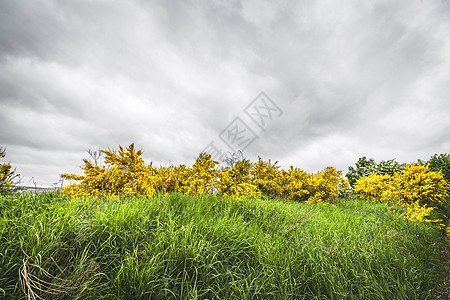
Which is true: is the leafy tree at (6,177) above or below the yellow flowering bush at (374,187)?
below

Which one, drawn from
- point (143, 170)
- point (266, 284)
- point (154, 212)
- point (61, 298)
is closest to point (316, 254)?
point (266, 284)

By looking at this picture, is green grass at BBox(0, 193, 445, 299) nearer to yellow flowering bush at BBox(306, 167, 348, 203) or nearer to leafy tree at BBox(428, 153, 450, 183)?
yellow flowering bush at BBox(306, 167, 348, 203)

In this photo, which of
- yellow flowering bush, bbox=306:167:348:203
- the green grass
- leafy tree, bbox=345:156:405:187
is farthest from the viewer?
leafy tree, bbox=345:156:405:187

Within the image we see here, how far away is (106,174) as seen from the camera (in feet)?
15.3

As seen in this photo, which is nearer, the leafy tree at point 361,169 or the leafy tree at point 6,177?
the leafy tree at point 6,177

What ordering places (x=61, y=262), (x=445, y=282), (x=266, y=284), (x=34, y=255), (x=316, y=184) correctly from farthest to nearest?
1. (x=316, y=184)
2. (x=445, y=282)
3. (x=266, y=284)
4. (x=61, y=262)
5. (x=34, y=255)

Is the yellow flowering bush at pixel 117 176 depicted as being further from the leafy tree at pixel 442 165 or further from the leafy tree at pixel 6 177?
the leafy tree at pixel 442 165

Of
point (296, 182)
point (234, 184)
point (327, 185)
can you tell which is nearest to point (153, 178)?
point (234, 184)

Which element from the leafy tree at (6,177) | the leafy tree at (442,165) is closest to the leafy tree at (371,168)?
the leafy tree at (442,165)

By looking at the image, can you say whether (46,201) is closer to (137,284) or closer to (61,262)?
(61,262)

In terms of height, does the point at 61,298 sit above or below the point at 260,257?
below

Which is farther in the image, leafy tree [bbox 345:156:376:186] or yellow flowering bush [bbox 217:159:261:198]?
leafy tree [bbox 345:156:376:186]

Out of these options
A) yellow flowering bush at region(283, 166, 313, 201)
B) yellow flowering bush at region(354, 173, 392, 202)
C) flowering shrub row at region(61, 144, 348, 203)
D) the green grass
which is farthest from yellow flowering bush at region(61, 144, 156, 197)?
yellow flowering bush at region(354, 173, 392, 202)

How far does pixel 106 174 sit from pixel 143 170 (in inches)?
34.6
